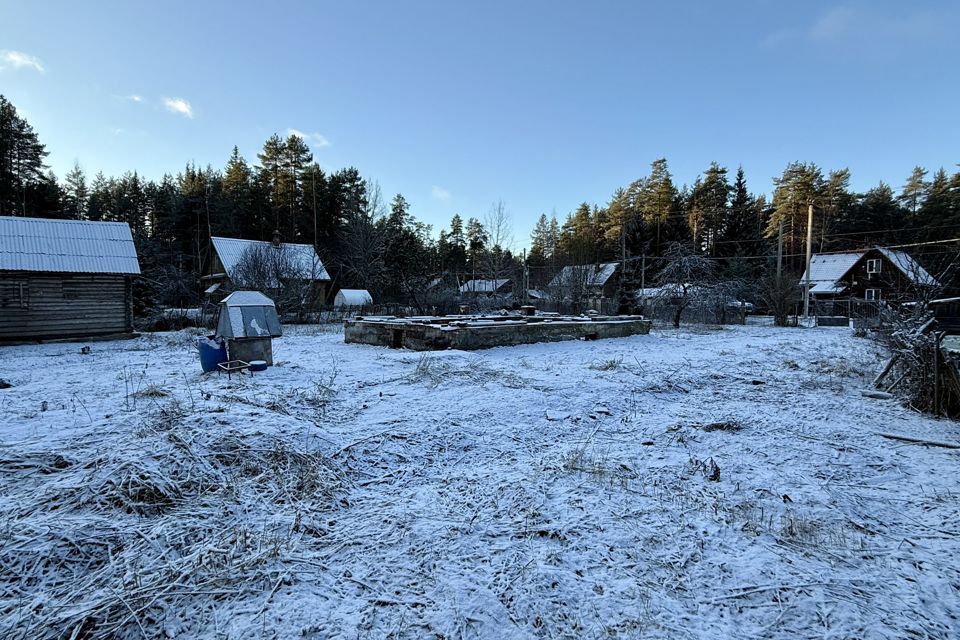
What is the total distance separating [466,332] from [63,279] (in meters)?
14.9

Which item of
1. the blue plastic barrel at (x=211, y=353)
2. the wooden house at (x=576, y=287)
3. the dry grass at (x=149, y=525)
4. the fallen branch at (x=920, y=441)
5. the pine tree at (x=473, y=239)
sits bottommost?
the dry grass at (x=149, y=525)

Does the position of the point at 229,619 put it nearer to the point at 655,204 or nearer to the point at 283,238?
the point at 283,238

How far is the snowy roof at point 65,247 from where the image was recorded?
14.8 meters

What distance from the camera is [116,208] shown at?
4134cm

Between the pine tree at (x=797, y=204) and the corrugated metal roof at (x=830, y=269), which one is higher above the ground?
the pine tree at (x=797, y=204)

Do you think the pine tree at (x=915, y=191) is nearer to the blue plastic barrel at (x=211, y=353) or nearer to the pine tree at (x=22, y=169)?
the blue plastic barrel at (x=211, y=353)

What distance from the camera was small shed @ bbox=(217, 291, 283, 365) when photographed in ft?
26.1

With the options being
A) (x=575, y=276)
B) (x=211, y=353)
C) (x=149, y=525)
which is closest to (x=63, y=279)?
(x=211, y=353)

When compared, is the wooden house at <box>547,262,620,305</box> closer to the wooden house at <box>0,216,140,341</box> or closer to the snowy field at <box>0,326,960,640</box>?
the snowy field at <box>0,326,960,640</box>

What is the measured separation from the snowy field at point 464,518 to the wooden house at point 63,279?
40.6 feet

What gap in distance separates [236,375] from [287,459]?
446 centimetres

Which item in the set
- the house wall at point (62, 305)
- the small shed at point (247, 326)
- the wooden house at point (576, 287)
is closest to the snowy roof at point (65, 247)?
the house wall at point (62, 305)

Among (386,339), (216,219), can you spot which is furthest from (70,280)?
(216,219)

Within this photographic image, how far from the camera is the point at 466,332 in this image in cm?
1123
